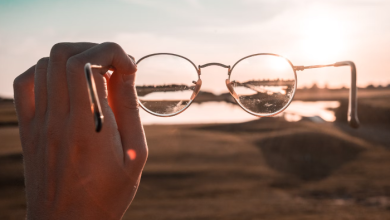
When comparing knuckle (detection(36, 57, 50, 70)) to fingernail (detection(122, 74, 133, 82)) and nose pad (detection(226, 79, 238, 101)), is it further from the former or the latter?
nose pad (detection(226, 79, 238, 101))

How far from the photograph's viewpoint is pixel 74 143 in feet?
3.58

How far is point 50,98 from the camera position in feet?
3.55

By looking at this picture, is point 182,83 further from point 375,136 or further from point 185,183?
point 375,136

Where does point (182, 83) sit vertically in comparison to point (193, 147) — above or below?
above

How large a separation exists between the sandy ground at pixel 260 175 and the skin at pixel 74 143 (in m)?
3.06

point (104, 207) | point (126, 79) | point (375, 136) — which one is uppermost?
point (126, 79)

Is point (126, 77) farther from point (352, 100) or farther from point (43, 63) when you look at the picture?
point (352, 100)

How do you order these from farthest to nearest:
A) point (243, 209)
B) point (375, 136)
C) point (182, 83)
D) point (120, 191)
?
point (375, 136)
point (243, 209)
point (182, 83)
point (120, 191)

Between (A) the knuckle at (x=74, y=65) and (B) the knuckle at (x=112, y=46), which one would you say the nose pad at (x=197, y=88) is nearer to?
(B) the knuckle at (x=112, y=46)

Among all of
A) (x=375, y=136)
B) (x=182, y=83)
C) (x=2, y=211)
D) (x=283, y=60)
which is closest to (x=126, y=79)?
(x=182, y=83)

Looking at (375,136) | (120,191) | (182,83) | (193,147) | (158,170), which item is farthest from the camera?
(375,136)

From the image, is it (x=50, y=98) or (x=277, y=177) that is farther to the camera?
(x=277, y=177)

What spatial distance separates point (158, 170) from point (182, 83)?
14.0ft

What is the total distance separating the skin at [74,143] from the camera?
107 centimetres
